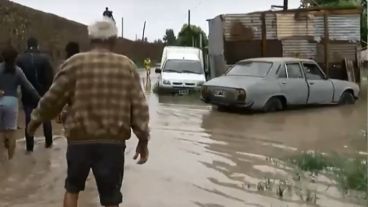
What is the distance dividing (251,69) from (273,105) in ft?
3.83

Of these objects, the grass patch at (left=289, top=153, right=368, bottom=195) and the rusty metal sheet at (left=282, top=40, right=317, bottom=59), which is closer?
the grass patch at (left=289, top=153, right=368, bottom=195)

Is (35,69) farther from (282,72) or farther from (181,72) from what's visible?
(181,72)

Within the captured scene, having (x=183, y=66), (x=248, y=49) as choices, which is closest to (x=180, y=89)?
(x=183, y=66)

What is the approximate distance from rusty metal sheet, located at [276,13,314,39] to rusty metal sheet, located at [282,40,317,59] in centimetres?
23

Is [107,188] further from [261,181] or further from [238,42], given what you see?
[238,42]

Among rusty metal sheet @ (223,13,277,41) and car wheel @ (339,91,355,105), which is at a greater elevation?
rusty metal sheet @ (223,13,277,41)

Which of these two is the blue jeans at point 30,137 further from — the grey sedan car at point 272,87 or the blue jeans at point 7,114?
the grey sedan car at point 272,87

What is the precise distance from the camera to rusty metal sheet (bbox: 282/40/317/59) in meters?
21.9

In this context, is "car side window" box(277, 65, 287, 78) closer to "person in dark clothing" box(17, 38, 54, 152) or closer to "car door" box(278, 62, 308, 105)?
"car door" box(278, 62, 308, 105)

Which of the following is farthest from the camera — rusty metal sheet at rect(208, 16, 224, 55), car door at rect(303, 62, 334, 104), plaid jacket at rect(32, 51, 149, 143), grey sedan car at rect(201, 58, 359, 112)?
rusty metal sheet at rect(208, 16, 224, 55)

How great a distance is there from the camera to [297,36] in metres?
22.0

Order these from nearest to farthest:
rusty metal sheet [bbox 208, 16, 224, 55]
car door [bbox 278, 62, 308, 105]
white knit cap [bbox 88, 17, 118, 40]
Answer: white knit cap [bbox 88, 17, 118, 40]
car door [bbox 278, 62, 308, 105]
rusty metal sheet [bbox 208, 16, 224, 55]

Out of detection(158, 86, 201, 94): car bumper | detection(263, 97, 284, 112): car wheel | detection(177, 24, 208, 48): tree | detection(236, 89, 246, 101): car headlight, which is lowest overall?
detection(263, 97, 284, 112): car wheel

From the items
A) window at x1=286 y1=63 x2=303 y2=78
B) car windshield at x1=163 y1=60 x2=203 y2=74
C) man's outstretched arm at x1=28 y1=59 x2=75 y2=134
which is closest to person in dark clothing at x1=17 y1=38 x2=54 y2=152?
man's outstretched arm at x1=28 y1=59 x2=75 y2=134
